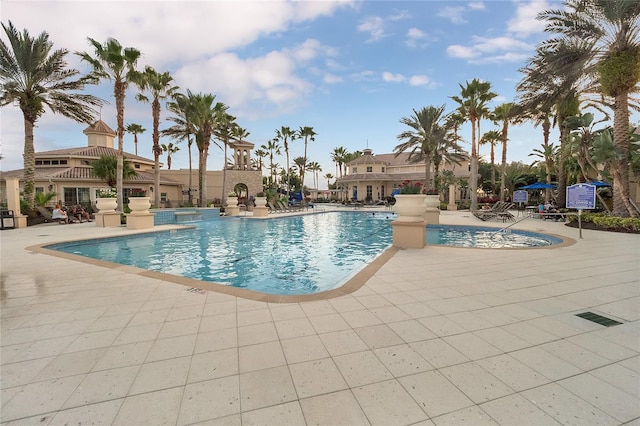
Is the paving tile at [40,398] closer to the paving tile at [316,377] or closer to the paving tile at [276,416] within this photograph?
the paving tile at [276,416]

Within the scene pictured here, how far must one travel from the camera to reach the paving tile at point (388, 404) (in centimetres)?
200

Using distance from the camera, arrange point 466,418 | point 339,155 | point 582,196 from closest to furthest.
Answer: point 466,418, point 582,196, point 339,155

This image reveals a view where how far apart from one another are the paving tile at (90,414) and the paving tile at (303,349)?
1.36 m

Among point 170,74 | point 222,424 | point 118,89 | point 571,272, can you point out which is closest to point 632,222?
point 571,272

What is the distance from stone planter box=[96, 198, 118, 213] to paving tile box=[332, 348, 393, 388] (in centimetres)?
1699

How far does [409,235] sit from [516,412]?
6561 mm

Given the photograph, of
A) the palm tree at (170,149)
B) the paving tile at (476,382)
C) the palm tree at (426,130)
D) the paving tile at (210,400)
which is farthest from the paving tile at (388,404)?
the palm tree at (170,149)

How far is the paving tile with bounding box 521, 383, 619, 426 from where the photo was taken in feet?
6.52

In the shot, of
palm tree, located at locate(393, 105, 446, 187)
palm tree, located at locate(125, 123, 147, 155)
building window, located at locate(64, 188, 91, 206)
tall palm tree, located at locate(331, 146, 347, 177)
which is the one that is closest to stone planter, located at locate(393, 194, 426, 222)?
palm tree, located at locate(393, 105, 446, 187)

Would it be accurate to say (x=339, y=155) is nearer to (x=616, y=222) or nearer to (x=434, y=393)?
(x=616, y=222)

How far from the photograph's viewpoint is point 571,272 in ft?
18.9

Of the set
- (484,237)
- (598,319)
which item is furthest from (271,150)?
(598,319)

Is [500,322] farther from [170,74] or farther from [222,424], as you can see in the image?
[170,74]

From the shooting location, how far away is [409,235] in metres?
8.46
